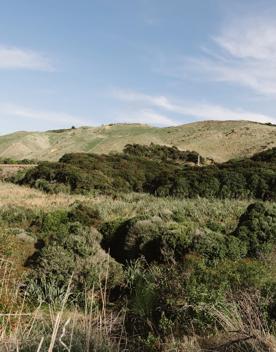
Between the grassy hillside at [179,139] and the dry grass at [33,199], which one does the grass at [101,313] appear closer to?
the dry grass at [33,199]

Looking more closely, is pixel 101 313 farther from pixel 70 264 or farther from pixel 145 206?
pixel 145 206

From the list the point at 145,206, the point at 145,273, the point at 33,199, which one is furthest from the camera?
the point at 33,199

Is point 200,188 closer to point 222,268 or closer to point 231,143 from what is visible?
point 222,268

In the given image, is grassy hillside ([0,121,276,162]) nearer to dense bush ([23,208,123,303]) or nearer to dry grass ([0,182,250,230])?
dry grass ([0,182,250,230])

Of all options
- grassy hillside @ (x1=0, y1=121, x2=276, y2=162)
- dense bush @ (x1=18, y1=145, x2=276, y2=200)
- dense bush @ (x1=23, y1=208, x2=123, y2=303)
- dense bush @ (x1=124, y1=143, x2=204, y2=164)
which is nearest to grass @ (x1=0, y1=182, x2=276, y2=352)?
dense bush @ (x1=23, y1=208, x2=123, y2=303)

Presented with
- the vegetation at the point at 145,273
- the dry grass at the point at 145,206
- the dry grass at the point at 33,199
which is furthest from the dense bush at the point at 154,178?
the dry grass at the point at 145,206

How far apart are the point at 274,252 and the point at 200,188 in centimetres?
1643

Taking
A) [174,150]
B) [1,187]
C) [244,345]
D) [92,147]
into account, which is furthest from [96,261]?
[92,147]

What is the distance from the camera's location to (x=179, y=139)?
6794 centimetres

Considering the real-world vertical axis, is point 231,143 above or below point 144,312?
above

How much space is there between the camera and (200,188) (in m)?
28.5

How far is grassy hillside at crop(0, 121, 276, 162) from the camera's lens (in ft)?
197

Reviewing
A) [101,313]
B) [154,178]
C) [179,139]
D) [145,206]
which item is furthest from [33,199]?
[179,139]

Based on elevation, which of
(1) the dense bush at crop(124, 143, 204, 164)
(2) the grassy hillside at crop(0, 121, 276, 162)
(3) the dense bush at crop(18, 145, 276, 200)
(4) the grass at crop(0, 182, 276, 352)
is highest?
(2) the grassy hillside at crop(0, 121, 276, 162)
